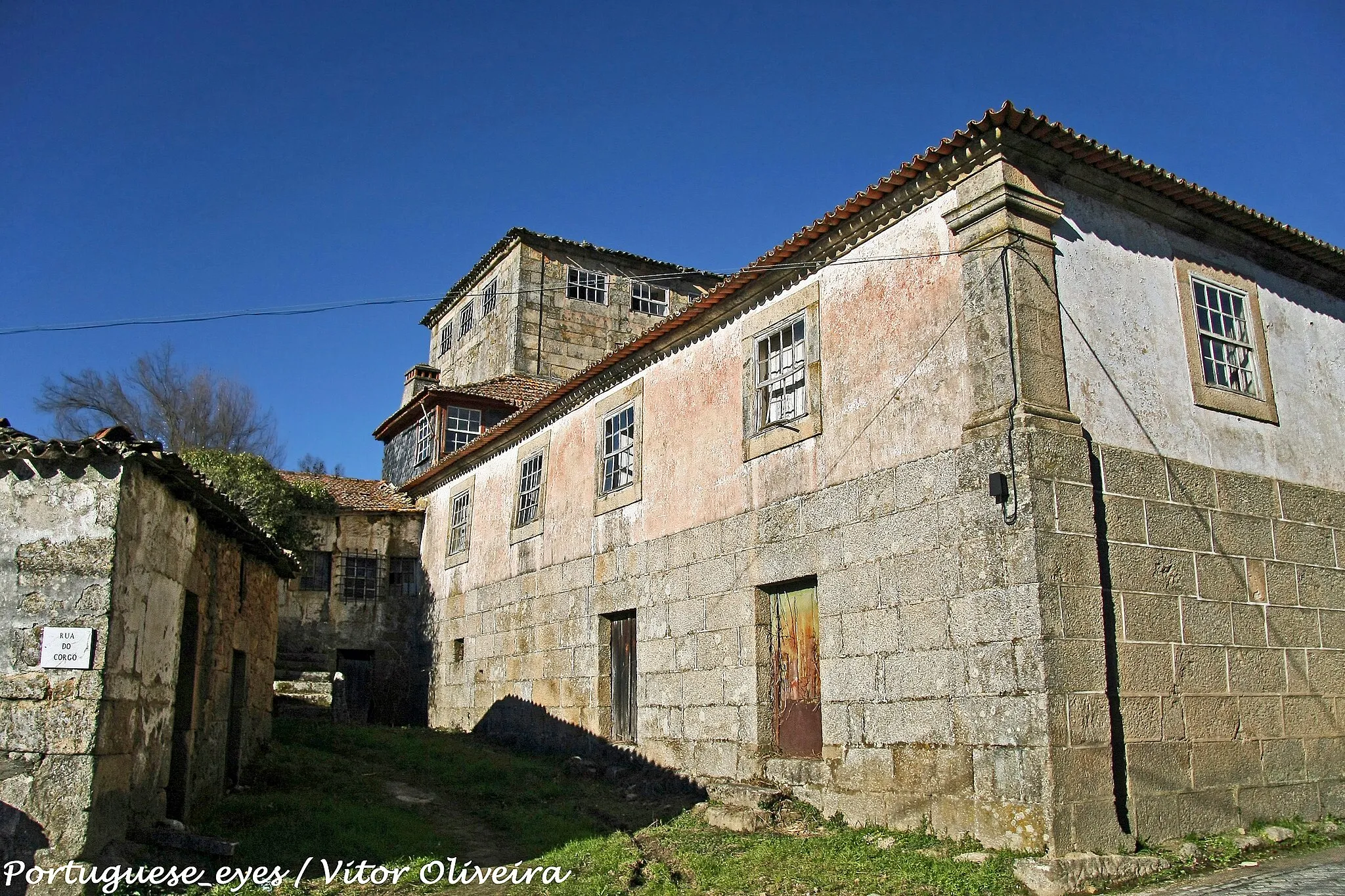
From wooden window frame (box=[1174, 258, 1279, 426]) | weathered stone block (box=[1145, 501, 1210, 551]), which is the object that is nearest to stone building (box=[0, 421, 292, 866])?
weathered stone block (box=[1145, 501, 1210, 551])

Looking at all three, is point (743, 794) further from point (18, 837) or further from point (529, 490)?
point (529, 490)

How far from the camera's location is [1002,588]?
7.61 metres

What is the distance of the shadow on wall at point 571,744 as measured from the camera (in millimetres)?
11258

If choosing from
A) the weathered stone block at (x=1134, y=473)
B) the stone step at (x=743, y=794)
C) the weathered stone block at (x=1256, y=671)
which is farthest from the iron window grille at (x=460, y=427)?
the weathered stone block at (x=1256, y=671)

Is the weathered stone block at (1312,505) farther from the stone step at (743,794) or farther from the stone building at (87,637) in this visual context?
the stone building at (87,637)

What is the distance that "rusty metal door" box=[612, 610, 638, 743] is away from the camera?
41.2ft

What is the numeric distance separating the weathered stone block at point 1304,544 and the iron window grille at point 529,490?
952cm

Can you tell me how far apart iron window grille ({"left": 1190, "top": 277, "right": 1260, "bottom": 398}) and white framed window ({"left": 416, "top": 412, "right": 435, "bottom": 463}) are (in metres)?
15.0

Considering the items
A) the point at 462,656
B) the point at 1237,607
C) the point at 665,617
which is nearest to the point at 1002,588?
the point at 1237,607

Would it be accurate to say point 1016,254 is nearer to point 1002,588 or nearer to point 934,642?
point 1002,588

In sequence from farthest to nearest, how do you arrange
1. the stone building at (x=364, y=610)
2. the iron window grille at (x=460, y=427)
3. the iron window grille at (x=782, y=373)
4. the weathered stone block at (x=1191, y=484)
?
the iron window grille at (x=460, y=427)
the stone building at (x=364, y=610)
the iron window grille at (x=782, y=373)
the weathered stone block at (x=1191, y=484)

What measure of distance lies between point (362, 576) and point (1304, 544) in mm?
16318

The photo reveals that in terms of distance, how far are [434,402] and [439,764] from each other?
9.45 meters

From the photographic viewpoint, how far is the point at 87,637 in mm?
7027
